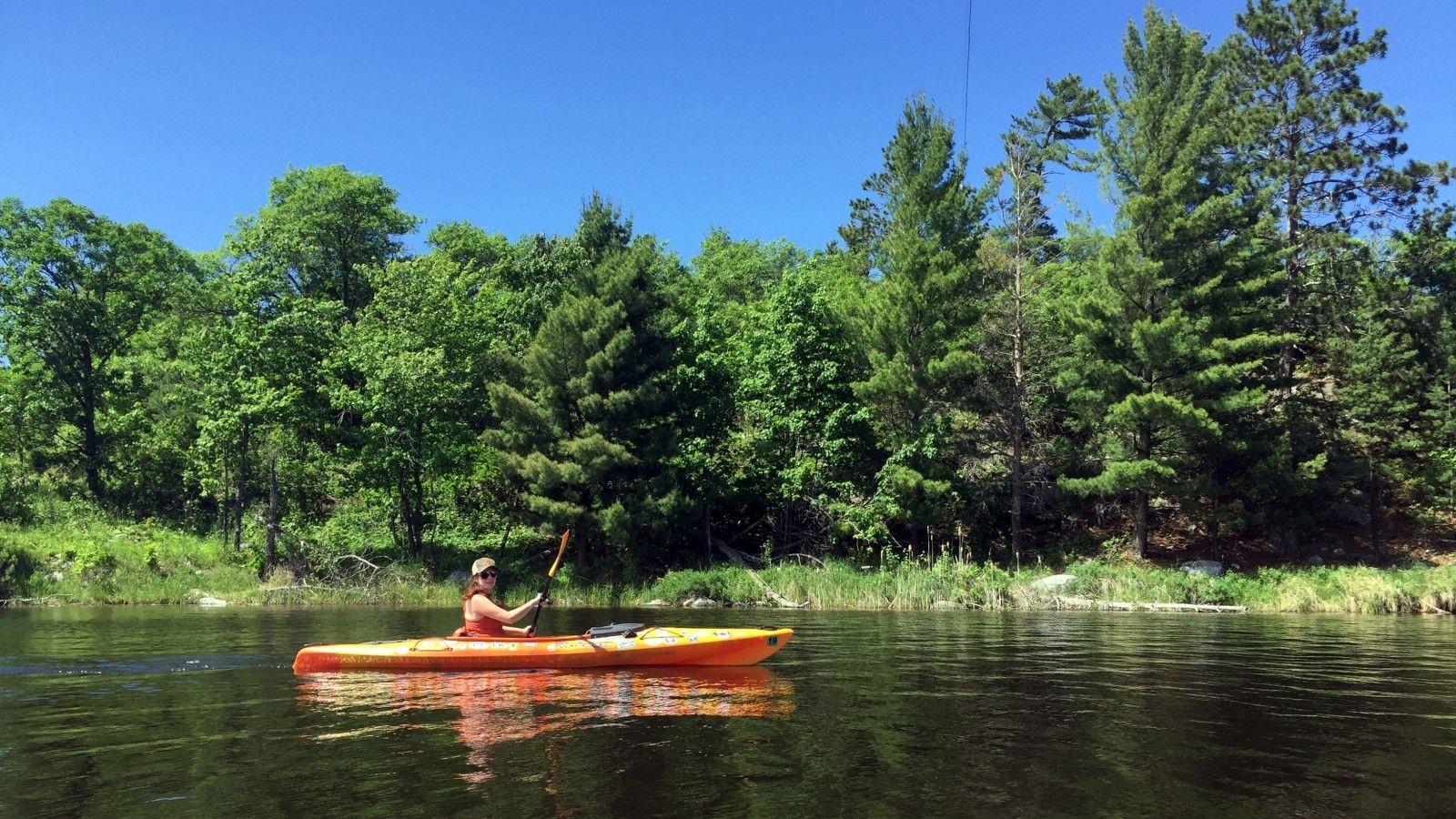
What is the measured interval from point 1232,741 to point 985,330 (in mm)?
23479

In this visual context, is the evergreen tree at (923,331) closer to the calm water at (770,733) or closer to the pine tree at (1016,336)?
the pine tree at (1016,336)

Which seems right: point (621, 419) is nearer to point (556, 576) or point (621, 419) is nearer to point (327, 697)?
point (556, 576)

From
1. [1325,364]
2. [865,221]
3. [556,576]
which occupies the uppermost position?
[865,221]

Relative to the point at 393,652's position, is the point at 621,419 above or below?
above

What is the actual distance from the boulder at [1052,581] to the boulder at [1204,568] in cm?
334

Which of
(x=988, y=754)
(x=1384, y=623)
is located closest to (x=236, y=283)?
(x=988, y=754)

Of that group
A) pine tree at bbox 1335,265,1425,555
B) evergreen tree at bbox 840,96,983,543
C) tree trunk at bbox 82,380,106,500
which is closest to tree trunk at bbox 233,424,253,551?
tree trunk at bbox 82,380,106,500

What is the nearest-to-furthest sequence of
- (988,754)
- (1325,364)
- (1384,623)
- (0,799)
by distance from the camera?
(0,799)
(988,754)
(1384,623)
(1325,364)

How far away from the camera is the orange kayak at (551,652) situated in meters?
11.5

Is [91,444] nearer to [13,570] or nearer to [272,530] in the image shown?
[13,570]

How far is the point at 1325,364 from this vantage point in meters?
29.5

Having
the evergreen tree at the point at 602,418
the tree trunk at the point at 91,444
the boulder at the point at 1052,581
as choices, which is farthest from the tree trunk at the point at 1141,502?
the tree trunk at the point at 91,444

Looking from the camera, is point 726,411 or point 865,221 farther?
point 865,221

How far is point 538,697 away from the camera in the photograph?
31.6 feet
